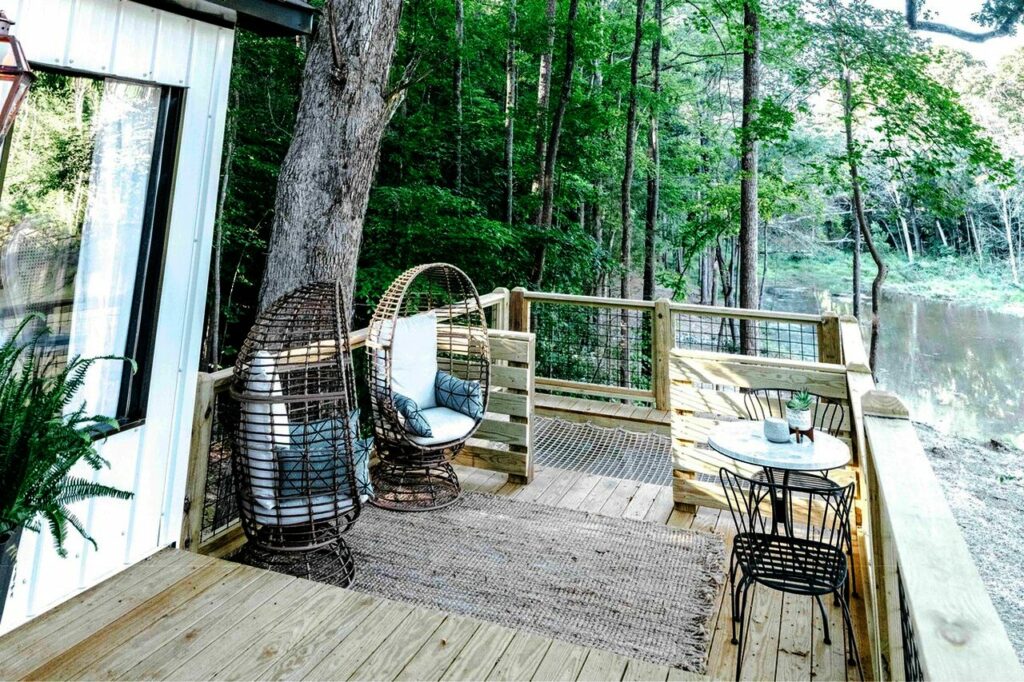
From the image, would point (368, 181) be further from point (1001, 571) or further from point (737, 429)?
point (1001, 571)

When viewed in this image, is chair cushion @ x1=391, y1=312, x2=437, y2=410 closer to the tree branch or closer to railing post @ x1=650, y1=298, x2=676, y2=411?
railing post @ x1=650, y1=298, x2=676, y2=411

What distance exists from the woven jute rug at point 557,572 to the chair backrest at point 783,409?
778mm

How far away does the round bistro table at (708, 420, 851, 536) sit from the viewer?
112 inches

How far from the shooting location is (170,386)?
8.53 ft

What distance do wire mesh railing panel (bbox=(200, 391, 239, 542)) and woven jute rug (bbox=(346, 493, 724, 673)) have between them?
2.15 ft

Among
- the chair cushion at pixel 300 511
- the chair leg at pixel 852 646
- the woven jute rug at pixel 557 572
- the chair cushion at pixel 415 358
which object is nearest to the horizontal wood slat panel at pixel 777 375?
the woven jute rug at pixel 557 572

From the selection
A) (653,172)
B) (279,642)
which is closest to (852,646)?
(279,642)

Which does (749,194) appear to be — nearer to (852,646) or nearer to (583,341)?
(583,341)

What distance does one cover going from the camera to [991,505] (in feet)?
24.4

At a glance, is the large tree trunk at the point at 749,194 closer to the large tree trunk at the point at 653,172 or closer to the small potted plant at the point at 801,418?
the large tree trunk at the point at 653,172

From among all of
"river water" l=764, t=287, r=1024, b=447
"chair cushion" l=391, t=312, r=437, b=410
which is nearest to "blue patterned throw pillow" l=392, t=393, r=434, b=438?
"chair cushion" l=391, t=312, r=437, b=410

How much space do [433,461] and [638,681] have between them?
223 centimetres

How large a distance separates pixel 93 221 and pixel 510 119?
7.35m

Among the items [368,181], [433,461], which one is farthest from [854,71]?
[433,461]
